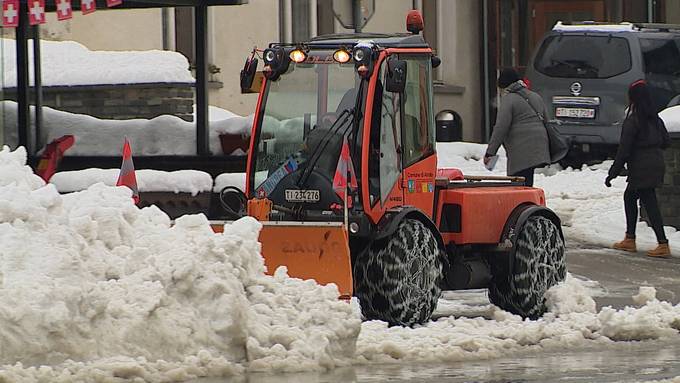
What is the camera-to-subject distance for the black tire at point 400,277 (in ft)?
37.3

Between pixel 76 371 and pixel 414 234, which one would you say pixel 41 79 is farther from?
pixel 76 371

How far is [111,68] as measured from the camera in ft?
62.4

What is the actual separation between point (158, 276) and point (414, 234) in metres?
2.60

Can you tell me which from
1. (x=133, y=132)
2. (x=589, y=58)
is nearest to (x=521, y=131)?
(x=133, y=132)

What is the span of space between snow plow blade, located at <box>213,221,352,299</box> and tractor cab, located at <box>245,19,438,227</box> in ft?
1.14

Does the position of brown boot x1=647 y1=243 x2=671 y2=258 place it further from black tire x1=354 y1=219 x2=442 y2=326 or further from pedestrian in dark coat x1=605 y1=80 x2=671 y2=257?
black tire x1=354 y1=219 x2=442 y2=326

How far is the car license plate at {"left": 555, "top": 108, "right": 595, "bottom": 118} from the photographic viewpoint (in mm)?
24859

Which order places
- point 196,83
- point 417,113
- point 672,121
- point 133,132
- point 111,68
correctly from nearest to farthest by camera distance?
point 417,113 < point 196,83 < point 133,132 < point 672,121 < point 111,68

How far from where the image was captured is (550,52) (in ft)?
84.8

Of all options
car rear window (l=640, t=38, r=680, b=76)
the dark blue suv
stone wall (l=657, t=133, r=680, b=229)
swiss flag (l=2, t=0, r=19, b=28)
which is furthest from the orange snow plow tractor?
car rear window (l=640, t=38, r=680, b=76)

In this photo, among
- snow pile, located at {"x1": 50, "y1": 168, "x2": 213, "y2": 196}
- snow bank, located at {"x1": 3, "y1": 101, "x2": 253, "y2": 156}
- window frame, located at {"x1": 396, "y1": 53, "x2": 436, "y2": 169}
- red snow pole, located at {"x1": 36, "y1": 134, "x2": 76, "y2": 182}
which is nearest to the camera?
window frame, located at {"x1": 396, "y1": 53, "x2": 436, "y2": 169}

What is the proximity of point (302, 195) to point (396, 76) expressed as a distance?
99 cm

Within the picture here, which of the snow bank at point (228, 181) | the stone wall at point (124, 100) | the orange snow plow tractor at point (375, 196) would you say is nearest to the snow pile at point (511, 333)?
the orange snow plow tractor at point (375, 196)

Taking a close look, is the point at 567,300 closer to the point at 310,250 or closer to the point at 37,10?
the point at 310,250
